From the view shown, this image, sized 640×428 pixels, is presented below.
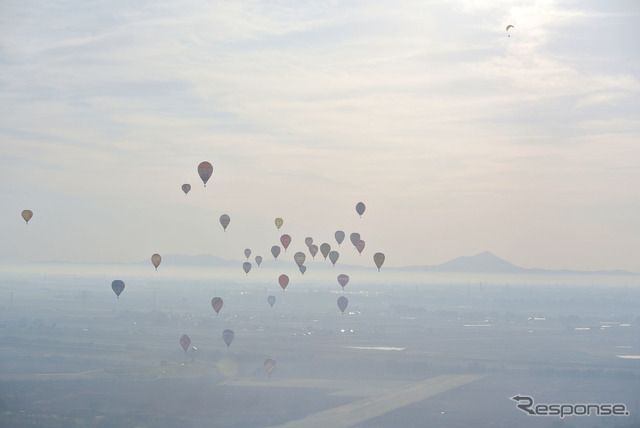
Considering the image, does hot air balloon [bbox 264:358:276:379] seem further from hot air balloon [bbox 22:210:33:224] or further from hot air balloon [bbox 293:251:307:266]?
hot air balloon [bbox 22:210:33:224]

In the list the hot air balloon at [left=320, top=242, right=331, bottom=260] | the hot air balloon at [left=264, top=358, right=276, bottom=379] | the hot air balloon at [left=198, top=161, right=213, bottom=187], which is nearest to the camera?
the hot air balloon at [left=198, top=161, right=213, bottom=187]

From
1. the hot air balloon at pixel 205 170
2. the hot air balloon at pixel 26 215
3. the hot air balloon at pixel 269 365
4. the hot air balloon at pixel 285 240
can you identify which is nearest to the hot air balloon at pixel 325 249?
the hot air balloon at pixel 285 240

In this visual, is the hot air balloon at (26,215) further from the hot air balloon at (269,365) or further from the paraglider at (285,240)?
the hot air balloon at (269,365)

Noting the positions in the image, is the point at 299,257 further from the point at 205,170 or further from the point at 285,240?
the point at 205,170

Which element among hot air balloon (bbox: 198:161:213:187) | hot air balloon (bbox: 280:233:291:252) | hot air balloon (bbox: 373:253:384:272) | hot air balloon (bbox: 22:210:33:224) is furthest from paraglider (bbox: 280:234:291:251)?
hot air balloon (bbox: 22:210:33:224)

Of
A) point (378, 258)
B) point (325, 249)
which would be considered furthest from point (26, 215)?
point (378, 258)

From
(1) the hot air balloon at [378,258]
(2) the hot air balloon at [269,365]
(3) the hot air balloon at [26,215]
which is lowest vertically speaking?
(2) the hot air balloon at [269,365]

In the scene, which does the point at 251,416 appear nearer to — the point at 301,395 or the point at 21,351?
the point at 301,395

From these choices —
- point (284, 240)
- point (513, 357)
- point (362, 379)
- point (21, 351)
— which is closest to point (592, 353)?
point (513, 357)
